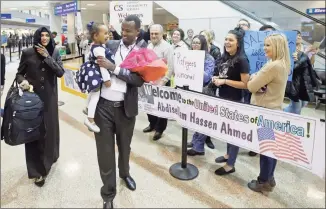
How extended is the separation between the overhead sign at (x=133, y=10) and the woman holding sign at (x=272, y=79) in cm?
253

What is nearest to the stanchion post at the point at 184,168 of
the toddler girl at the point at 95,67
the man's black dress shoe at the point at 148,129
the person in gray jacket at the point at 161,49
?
the person in gray jacket at the point at 161,49

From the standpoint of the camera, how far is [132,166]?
2.92 metres

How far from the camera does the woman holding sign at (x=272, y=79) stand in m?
2.14

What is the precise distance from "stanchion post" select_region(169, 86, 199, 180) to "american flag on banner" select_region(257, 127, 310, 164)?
0.82 m

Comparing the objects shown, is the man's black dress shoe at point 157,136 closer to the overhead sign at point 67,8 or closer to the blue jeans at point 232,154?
the blue jeans at point 232,154

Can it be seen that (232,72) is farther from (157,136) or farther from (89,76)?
(157,136)

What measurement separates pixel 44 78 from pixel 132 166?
4.26 feet

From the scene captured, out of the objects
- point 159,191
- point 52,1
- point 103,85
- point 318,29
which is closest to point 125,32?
point 103,85

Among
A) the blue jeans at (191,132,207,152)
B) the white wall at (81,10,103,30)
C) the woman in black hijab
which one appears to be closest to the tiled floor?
the blue jeans at (191,132,207,152)

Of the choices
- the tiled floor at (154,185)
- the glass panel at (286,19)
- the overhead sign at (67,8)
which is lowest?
the tiled floor at (154,185)

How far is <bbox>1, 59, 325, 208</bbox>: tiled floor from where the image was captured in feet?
7.48

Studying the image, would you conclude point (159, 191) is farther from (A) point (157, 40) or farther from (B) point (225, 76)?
(A) point (157, 40)

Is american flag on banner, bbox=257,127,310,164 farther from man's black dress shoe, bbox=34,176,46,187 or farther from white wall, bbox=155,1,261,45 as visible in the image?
white wall, bbox=155,1,261,45

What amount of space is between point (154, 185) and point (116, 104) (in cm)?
99
